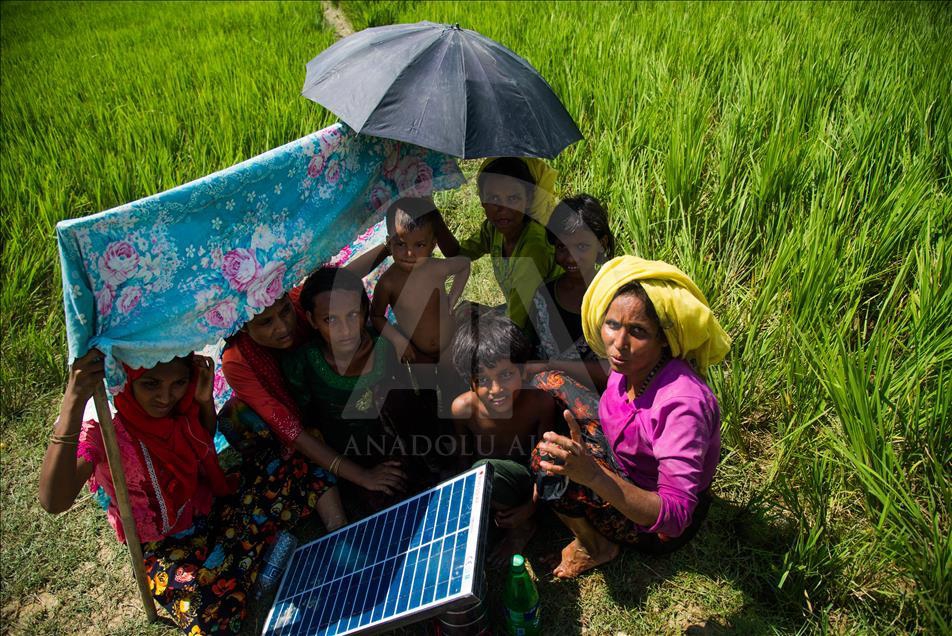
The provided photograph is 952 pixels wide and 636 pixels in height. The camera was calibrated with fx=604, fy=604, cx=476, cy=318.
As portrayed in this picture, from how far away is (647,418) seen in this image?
6.03ft


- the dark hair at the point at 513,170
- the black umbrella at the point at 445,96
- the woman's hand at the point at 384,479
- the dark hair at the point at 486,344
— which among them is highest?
the black umbrella at the point at 445,96

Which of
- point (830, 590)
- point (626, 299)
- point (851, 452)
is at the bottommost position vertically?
point (830, 590)

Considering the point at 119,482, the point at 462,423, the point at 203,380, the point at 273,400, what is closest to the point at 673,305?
the point at 462,423

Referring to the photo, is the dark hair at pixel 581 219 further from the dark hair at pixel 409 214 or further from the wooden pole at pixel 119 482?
the wooden pole at pixel 119 482

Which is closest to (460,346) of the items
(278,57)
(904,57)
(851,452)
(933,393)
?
(851,452)

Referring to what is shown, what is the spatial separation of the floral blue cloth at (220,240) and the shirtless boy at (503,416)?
69 centimetres

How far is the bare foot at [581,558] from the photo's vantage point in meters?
2.10

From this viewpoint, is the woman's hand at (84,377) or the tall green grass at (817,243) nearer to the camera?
the woman's hand at (84,377)

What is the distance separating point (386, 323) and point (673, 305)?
51.5 inches

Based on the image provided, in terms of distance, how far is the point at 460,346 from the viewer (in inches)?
84.6

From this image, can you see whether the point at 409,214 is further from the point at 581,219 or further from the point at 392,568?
the point at 392,568

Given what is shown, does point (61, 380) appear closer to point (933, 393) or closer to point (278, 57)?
point (933, 393)

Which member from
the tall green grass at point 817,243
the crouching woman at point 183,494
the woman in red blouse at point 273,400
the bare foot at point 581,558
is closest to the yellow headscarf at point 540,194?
the tall green grass at point 817,243

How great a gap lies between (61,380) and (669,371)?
2.95 meters
